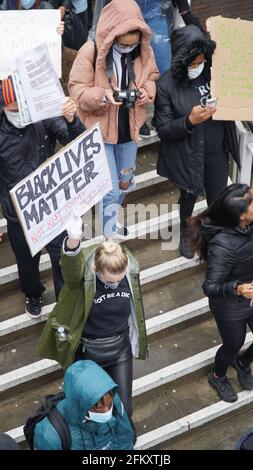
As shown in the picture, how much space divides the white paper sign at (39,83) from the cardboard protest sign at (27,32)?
80 cm

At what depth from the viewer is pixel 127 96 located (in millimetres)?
5434

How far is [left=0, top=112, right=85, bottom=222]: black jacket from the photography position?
503 centimetres

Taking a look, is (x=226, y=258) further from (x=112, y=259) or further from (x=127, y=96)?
(x=127, y=96)

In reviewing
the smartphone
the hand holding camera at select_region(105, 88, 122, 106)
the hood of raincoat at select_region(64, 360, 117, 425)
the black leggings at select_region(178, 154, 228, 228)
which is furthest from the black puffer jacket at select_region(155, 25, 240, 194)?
the hood of raincoat at select_region(64, 360, 117, 425)

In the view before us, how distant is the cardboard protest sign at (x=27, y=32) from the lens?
559cm

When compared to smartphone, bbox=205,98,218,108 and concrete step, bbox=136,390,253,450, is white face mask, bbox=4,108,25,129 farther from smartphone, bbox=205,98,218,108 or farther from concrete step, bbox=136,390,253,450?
concrete step, bbox=136,390,253,450

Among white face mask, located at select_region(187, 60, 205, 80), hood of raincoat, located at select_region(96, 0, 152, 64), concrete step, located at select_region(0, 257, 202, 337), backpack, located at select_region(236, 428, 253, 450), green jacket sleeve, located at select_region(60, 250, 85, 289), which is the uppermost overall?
hood of raincoat, located at select_region(96, 0, 152, 64)

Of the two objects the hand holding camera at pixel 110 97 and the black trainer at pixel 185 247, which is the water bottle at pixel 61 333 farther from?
the black trainer at pixel 185 247

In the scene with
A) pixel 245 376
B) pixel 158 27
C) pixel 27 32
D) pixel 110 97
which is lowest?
pixel 245 376

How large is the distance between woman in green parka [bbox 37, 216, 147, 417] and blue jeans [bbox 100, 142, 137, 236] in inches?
Answer: 42.2

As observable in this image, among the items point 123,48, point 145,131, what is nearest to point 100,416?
point 123,48

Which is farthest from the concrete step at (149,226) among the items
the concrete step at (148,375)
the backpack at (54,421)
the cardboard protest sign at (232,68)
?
the backpack at (54,421)

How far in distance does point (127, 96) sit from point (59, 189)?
1086 millimetres
